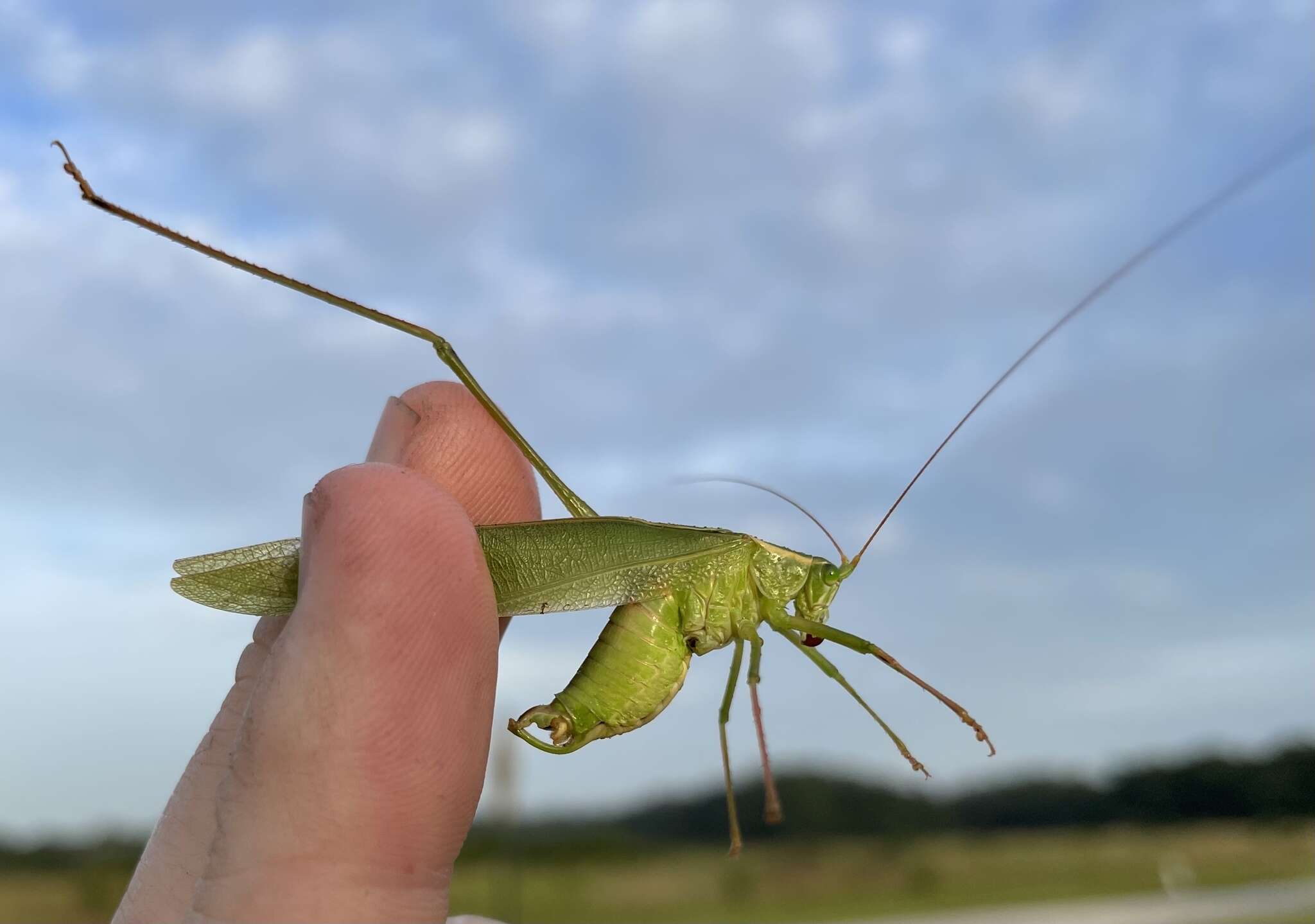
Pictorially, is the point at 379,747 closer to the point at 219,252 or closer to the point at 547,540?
the point at 547,540

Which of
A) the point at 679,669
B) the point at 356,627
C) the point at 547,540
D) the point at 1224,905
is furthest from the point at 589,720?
the point at 1224,905

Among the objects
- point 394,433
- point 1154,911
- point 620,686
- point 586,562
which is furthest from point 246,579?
point 1154,911

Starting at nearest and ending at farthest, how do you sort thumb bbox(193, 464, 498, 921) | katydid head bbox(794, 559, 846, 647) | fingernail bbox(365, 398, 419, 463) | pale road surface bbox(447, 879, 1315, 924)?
1. thumb bbox(193, 464, 498, 921)
2. katydid head bbox(794, 559, 846, 647)
3. fingernail bbox(365, 398, 419, 463)
4. pale road surface bbox(447, 879, 1315, 924)

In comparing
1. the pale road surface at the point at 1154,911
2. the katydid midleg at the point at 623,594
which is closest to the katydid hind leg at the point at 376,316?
the katydid midleg at the point at 623,594

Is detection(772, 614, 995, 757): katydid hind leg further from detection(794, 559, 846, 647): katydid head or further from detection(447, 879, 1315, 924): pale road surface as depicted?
detection(447, 879, 1315, 924): pale road surface

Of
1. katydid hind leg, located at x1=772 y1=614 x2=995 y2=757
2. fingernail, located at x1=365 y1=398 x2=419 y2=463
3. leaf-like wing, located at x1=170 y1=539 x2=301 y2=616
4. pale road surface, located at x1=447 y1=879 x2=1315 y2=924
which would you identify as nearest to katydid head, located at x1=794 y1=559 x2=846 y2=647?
katydid hind leg, located at x1=772 y1=614 x2=995 y2=757

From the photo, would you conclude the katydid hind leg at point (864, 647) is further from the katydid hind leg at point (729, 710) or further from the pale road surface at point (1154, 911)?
the pale road surface at point (1154, 911)
